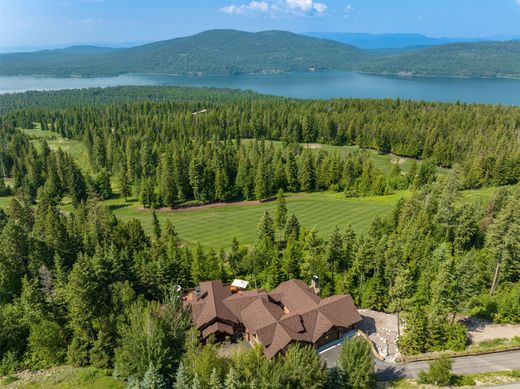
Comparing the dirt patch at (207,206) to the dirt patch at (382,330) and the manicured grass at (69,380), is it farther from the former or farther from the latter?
the manicured grass at (69,380)

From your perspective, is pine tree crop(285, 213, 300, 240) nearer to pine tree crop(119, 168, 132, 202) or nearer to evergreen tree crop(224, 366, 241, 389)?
evergreen tree crop(224, 366, 241, 389)

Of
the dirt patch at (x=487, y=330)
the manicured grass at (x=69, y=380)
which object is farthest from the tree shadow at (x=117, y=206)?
the dirt patch at (x=487, y=330)

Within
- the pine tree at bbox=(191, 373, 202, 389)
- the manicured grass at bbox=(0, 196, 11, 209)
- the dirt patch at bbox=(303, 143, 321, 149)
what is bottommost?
the manicured grass at bbox=(0, 196, 11, 209)

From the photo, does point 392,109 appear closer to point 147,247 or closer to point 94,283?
point 147,247

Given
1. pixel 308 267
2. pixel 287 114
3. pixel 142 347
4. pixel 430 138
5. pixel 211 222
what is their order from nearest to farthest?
pixel 142 347 → pixel 308 267 → pixel 211 222 → pixel 430 138 → pixel 287 114

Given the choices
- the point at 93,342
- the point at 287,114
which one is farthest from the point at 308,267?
the point at 287,114

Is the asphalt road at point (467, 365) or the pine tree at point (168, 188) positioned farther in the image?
the pine tree at point (168, 188)

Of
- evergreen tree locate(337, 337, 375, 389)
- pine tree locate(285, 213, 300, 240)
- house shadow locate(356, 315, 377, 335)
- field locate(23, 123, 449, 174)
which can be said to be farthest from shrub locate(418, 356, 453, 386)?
field locate(23, 123, 449, 174)
